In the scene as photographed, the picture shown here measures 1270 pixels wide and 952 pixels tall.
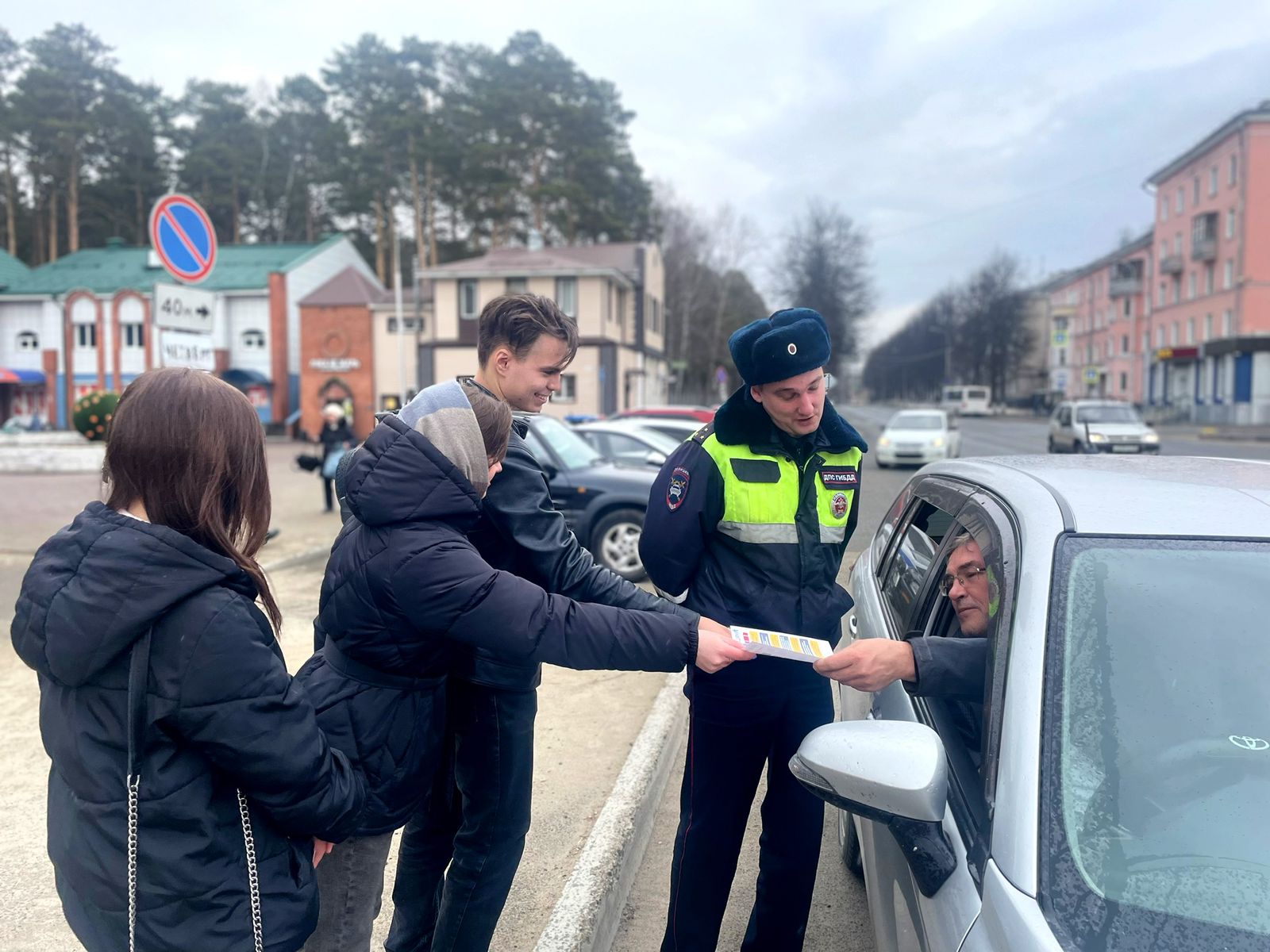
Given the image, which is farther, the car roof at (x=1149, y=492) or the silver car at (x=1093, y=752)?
the car roof at (x=1149, y=492)

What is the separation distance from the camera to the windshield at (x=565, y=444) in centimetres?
920

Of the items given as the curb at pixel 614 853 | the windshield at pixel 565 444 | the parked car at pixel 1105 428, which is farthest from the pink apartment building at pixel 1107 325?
the curb at pixel 614 853

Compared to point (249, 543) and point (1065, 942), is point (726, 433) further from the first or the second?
point (1065, 942)

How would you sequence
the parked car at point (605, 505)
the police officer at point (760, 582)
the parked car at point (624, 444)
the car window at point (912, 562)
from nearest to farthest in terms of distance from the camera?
the police officer at point (760, 582), the car window at point (912, 562), the parked car at point (605, 505), the parked car at point (624, 444)

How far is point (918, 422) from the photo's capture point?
864 inches

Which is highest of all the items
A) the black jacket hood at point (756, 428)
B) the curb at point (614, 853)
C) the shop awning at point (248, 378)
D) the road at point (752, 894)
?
the shop awning at point (248, 378)

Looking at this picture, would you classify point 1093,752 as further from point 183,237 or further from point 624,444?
point 624,444

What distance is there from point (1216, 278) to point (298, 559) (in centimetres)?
5550

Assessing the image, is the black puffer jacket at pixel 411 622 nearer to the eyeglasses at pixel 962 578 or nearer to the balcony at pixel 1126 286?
the eyeglasses at pixel 962 578

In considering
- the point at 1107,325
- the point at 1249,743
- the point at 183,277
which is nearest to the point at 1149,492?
the point at 1249,743

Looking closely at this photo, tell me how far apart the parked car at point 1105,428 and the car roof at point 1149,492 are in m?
19.6

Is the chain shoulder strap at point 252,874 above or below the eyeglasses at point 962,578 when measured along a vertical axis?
below

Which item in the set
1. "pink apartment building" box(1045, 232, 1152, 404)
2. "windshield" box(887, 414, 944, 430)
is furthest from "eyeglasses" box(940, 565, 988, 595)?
"pink apartment building" box(1045, 232, 1152, 404)

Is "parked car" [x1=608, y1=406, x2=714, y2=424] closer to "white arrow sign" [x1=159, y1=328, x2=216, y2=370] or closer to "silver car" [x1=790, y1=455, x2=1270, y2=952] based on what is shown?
"white arrow sign" [x1=159, y1=328, x2=216, y2=370]
